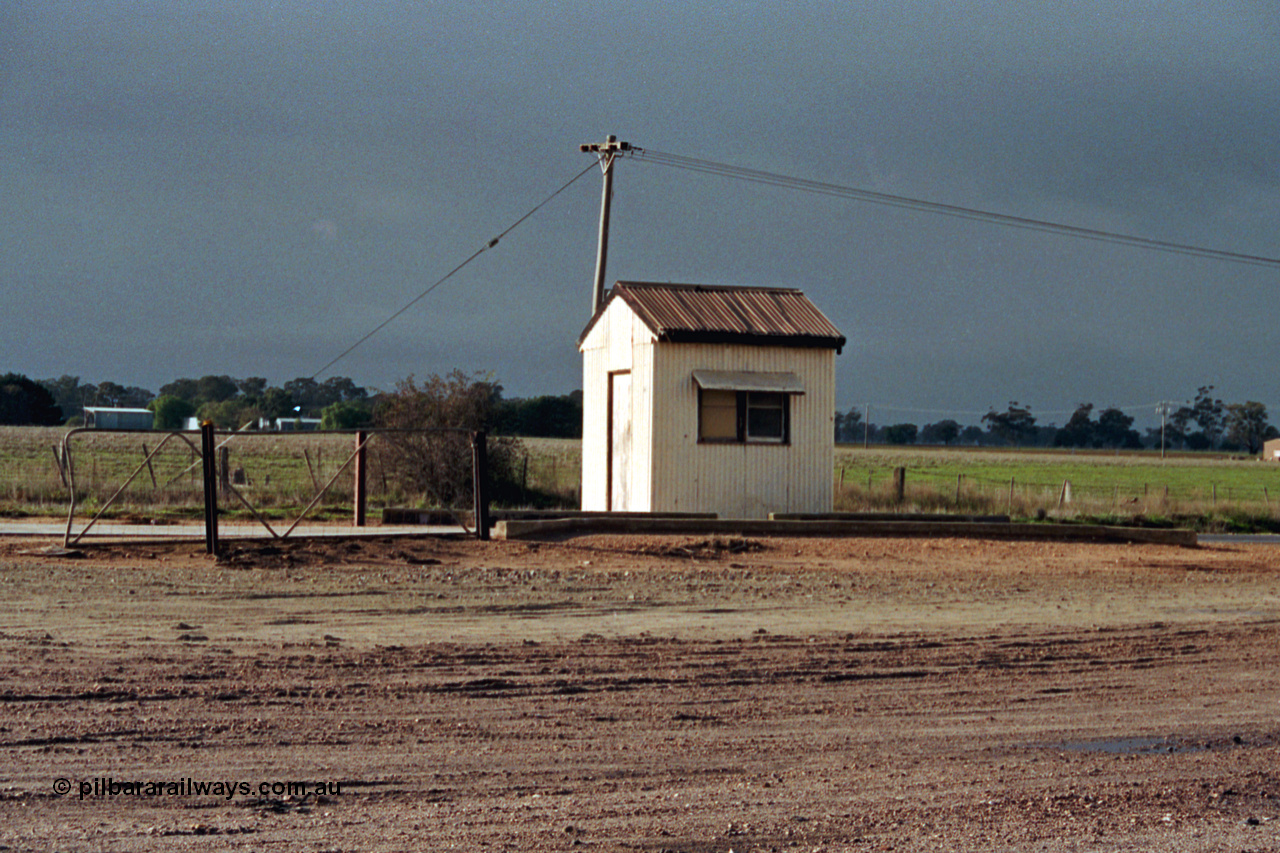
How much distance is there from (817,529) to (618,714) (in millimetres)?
12936

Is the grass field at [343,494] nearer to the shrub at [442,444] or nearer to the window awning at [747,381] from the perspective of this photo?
the shrub at [442,444]

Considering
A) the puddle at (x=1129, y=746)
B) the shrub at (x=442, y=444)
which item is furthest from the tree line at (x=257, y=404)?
the puddle at (x=1129, y=746)

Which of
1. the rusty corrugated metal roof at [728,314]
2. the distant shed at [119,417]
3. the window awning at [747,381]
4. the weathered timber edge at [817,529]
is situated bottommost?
the weathered timber edge at [817,529]

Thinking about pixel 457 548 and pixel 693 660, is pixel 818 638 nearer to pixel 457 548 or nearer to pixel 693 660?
pixel 693 660

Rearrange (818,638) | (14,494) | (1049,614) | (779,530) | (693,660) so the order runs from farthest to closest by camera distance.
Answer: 1. (14,494)
2. (779,530)
3. (1049,614)
4. (818,638)
5. (693,660)

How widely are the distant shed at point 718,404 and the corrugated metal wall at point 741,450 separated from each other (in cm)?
2

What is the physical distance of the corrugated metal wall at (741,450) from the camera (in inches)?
866

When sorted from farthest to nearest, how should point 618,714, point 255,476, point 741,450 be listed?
point 255,476 → point 741,450 → point 618,714

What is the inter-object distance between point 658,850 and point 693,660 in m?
4.70

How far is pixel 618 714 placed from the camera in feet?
26.4

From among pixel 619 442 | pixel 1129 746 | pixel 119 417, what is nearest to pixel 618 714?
pixel 1129 746

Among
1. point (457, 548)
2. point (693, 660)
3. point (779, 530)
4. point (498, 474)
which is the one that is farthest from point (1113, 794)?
point (498, 474)

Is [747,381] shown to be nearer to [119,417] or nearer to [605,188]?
[605,188]

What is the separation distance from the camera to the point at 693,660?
1006 cm
